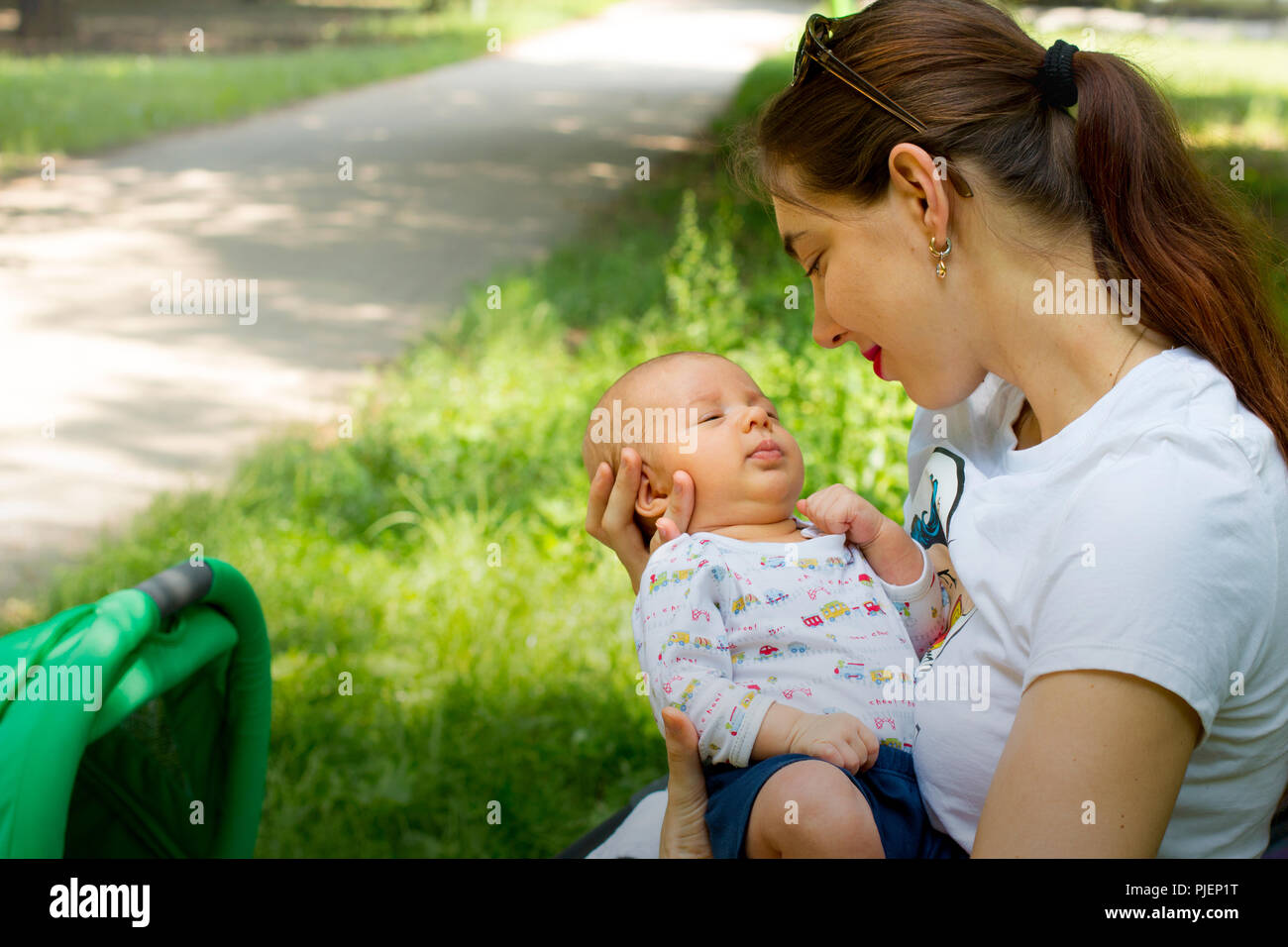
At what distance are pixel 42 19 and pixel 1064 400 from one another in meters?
19.6

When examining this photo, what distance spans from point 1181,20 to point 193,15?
20.4 meters

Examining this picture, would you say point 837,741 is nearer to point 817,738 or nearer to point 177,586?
point 817,738

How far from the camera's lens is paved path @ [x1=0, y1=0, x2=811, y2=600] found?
5.10 meters

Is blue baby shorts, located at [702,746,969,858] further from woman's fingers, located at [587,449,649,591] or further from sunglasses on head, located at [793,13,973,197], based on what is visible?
sunglasses on head, located at [793,13,973,197]

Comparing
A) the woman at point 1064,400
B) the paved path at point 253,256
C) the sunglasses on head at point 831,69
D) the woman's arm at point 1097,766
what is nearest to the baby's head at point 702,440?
the woman at point 1064,400

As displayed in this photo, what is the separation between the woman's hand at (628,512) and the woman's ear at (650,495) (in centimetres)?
2

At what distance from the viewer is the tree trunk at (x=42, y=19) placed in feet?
58.2

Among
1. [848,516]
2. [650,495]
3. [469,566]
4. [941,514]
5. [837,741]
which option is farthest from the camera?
[469,566]

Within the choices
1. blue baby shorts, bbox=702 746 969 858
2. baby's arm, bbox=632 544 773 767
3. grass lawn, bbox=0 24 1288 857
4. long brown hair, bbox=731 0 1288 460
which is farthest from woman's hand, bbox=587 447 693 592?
grass lawn, bbox=0 24 1288 857

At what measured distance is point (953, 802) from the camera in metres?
1.66

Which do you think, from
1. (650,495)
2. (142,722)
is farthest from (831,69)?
(142,722)

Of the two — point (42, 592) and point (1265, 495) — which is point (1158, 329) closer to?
point (1265, 495)

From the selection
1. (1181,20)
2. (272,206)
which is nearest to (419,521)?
(272,206)

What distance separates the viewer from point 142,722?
80.7 inches
